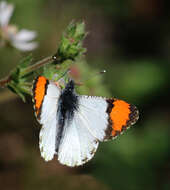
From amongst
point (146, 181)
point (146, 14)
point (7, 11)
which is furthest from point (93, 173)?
point (146, 14)

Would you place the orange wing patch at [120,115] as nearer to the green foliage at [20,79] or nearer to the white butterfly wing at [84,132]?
the white butterfly wing at [84,132]

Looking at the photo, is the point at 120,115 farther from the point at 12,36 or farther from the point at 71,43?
the point at 12,36

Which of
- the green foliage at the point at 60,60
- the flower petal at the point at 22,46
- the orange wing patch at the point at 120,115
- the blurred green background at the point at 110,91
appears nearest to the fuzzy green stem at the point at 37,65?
the green foliage at the point at 60,60

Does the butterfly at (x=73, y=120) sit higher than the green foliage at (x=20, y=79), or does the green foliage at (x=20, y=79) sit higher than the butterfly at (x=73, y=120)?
the green foliage at (x=20, y=79)

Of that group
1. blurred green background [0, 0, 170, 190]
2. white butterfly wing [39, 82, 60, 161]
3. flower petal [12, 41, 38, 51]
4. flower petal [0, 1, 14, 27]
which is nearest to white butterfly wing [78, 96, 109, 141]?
white butterfly wing [39, 82, 60, 161]

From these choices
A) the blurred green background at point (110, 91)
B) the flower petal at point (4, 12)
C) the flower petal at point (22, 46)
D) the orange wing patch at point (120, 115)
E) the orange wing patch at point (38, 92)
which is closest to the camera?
the orange wing patch at point (38, 92)

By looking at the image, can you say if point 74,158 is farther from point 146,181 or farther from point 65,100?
point 146,181

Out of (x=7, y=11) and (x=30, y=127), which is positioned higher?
(x=7, y=11)
